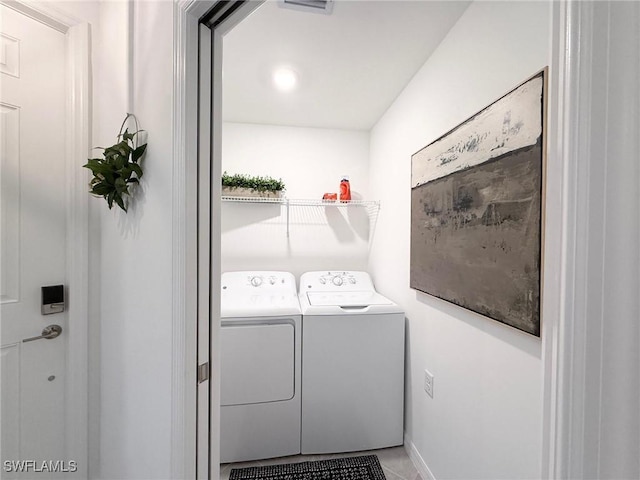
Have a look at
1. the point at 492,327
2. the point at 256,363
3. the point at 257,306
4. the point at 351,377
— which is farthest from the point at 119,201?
the point at 351,377

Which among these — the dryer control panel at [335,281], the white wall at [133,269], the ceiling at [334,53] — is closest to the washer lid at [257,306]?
the dryer control panel at [335,281]

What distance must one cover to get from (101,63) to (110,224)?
0.67 metres

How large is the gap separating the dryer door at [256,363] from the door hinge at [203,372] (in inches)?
33.3

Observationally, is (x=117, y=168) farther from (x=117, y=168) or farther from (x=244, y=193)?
(x=244, y=193)

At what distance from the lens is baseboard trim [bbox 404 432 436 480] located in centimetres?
170

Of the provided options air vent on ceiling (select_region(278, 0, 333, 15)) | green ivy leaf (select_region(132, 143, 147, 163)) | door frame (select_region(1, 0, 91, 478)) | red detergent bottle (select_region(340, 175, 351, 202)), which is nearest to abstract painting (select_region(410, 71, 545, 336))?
air vent on ceiling (select_region(278, 0, 333, 15))

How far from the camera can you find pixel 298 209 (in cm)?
270

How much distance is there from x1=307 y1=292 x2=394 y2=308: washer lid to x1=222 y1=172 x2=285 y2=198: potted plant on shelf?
2.99 ft

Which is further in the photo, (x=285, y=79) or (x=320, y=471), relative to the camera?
(x=285, y=79)

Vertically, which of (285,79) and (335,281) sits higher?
(285,79)

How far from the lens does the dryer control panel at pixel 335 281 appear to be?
2.51m

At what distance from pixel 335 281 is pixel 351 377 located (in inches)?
32.3

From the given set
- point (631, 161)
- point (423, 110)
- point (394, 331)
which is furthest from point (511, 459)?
point (423, 110)

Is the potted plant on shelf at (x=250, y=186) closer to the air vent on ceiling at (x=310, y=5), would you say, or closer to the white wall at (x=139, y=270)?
the white wall at (x=139, y=270)
